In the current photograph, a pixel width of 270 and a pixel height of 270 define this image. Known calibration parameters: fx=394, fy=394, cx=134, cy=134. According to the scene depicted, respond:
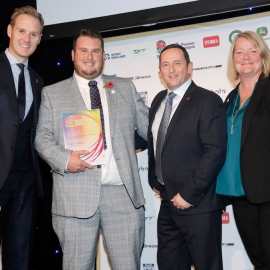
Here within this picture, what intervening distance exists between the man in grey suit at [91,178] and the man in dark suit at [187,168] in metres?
0.23

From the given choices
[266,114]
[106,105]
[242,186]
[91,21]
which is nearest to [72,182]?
[106,105]

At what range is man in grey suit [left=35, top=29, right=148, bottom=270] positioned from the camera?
113 inches

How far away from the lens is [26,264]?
321 centimetres

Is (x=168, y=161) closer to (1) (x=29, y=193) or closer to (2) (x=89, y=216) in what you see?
(2) (x=89, y=216)

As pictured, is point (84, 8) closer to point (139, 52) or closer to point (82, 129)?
point (139, 52)

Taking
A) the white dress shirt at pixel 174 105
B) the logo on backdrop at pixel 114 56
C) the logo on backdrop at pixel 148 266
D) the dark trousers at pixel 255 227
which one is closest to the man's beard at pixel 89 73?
the white dress shirt at pixel 174 105

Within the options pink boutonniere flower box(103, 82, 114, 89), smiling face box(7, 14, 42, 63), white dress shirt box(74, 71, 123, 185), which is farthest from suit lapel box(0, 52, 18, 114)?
pink boutonniere flower box(103, 82, 114, 89)

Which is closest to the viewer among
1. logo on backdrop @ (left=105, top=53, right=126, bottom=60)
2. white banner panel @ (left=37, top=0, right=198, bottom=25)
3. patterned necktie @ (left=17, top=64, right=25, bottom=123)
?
patterned necktie @ (left=17, top=64, right=25, bottom=123)

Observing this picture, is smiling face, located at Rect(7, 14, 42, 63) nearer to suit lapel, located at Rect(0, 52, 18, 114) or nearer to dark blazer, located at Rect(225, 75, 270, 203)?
suit lapel, located at Rect(0, 52, 18, 114)

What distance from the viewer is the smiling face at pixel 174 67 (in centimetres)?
296

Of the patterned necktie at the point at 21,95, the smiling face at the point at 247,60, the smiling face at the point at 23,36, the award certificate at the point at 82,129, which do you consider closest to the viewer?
the smiling face at the point at 247,60

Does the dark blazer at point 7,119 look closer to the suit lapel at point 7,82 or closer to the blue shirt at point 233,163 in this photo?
the suit lapel at point 7,82

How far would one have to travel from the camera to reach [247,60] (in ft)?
9.22

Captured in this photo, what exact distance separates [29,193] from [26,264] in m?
0.59
